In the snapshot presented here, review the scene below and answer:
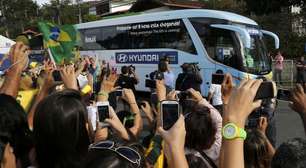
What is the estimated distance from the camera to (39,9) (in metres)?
55.5

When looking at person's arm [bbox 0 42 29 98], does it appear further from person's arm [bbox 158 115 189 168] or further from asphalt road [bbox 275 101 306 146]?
asphalt road [bbox 275 101 306 146]

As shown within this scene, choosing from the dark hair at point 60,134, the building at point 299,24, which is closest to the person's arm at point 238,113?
the dark hair at point 60,134

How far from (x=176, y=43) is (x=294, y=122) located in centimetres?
692

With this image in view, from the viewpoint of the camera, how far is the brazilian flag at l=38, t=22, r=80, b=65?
25.6 ft

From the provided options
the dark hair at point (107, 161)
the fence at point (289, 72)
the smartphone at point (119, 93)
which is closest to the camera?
the dark hair at point (107, 161)

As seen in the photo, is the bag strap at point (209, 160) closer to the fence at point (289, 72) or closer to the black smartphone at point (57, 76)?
the black smartphone at point (57, 76)

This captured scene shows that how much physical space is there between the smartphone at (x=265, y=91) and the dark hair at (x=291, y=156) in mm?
257

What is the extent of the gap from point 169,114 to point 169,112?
0.01 meters

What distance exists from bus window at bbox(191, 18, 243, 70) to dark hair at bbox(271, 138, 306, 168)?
43.2ft

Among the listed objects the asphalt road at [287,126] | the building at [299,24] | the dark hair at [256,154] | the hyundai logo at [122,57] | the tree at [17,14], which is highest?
the tree at [17,14]

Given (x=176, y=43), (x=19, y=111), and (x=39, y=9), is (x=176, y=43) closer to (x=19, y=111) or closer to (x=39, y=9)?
(x=19, y=111)

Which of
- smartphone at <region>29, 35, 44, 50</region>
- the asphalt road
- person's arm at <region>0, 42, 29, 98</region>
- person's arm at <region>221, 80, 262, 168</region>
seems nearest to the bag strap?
person's arm at <region>221, 80, 262, 168</region>

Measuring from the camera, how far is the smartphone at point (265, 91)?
222 cm

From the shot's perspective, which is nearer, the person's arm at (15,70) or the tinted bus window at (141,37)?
the person's arm at (15,70)
